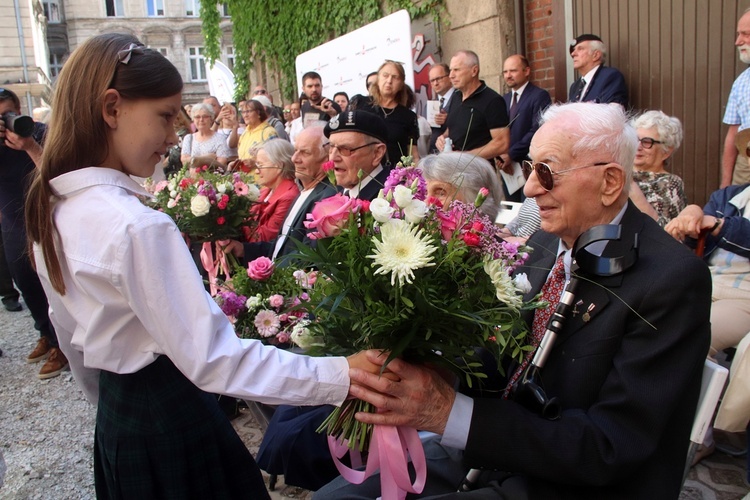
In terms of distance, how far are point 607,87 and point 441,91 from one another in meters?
2.14

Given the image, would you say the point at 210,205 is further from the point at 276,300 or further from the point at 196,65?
the point at 196,65

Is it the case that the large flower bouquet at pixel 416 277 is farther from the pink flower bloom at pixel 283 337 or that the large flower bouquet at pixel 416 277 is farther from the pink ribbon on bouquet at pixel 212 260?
the pink ribbon on bouquet at pixel 212 260

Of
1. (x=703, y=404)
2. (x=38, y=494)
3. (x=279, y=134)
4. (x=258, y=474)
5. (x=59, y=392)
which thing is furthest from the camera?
(x=279, y=134)

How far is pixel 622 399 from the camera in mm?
1660

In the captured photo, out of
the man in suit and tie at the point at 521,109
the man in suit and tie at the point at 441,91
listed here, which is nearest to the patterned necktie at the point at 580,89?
the man in suit and tie at the point at 521,109

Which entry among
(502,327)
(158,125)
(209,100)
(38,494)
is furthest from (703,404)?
(209,100)

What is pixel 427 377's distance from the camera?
172cm

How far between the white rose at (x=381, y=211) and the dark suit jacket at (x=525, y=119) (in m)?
4.89

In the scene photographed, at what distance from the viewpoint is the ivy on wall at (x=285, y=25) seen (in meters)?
9.77

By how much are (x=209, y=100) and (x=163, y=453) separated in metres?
10.9

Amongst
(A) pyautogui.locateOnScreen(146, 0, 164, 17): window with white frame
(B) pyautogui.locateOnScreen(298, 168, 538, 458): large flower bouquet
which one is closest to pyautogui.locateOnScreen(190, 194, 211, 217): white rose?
(B) pyautogui.locateOnScreen(298, 168, 538, 458): large flower bouquet

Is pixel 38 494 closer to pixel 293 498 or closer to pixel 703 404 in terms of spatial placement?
pixel 293 498

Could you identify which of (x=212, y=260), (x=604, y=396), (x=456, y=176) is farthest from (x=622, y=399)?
(x=212, y=260)

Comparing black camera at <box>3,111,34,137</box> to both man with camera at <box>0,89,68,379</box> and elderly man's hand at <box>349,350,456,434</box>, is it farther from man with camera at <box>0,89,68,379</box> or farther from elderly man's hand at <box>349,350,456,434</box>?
elderly man's hand at <box>349,350,456,434</box>
